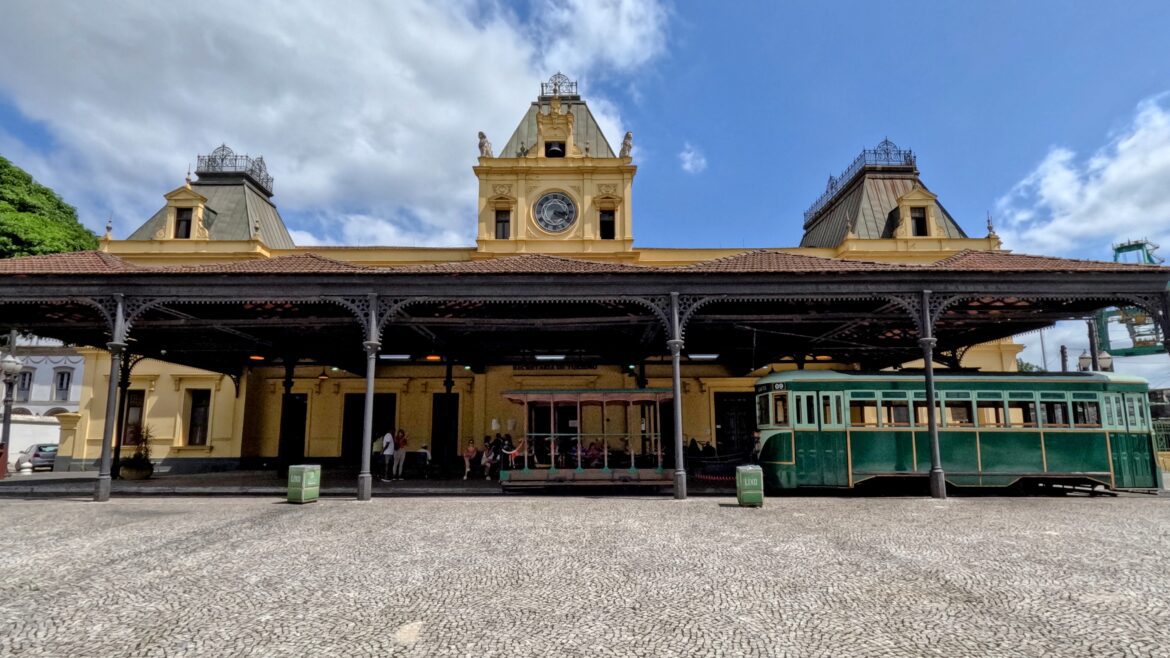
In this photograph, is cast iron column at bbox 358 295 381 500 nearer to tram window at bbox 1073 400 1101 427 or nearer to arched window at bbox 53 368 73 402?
tram window at bbox 1073 400 1101 427

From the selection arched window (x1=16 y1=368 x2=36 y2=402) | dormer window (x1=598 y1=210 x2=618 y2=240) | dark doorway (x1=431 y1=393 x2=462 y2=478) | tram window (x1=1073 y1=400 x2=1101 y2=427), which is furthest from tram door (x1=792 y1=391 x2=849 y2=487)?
arched window (x1=16 y1=368 x2=36 y2=402)

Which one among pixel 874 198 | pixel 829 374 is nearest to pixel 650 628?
pixel 829 374

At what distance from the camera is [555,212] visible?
24.3m

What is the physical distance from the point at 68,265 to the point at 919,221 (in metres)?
27.5

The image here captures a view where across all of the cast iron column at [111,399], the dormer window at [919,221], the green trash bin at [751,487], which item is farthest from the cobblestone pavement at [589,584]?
the dormer window at [919,221]

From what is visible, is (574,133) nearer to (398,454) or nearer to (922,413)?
(398,454)

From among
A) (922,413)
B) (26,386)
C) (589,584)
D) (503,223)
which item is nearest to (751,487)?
(922,413)

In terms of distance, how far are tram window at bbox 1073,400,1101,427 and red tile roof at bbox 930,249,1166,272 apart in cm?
293

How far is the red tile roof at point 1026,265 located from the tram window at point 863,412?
3202 millimetres

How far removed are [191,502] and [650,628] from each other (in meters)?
11.5

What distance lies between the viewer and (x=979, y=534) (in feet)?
27.8

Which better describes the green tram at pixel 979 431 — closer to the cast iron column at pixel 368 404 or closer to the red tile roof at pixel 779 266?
the red tile roof at pixel 779 266

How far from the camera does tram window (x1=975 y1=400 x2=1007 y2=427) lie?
43.0ft

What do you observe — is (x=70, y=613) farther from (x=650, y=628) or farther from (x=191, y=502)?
(x=191, y=502)
